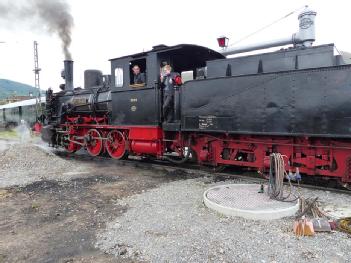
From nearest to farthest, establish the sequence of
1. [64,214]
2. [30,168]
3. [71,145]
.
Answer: [64,214] → [30,168] → [71,145]

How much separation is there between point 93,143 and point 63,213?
6558 millimetres

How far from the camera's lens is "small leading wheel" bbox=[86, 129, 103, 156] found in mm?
11766

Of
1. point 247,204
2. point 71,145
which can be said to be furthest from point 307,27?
point 71,145

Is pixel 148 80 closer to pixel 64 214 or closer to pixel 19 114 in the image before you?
pixel 64 214

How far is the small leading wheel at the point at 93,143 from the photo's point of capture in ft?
38.6

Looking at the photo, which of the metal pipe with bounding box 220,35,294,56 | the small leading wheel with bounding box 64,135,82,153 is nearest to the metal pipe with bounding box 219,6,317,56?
the metal pipe with bounding box 220,35,294,56

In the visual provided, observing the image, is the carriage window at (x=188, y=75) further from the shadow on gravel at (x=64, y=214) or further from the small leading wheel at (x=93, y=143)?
the small leading wheel at (x=93, y=143)

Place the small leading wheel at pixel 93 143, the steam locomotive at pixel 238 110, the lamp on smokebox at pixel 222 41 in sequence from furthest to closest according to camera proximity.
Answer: the lamp on smokebox at pixel 222 41
the small leading wheel at pixel 93 143
the steam locomotive at pixel 238 110

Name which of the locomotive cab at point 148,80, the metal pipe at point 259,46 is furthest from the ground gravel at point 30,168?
the metal pipe at point 259,46

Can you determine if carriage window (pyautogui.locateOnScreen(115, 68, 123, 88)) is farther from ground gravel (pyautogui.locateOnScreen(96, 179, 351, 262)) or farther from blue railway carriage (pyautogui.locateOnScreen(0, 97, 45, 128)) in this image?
blue railway carriage (pyautogui.locateOnScreen(0, 97, 45, 128))

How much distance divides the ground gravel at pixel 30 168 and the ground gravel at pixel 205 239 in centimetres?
385

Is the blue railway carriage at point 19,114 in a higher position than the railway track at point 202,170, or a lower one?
higher

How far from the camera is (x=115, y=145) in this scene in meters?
11.1

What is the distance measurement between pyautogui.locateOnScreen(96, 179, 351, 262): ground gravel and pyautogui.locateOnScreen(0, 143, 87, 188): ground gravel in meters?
3.85
